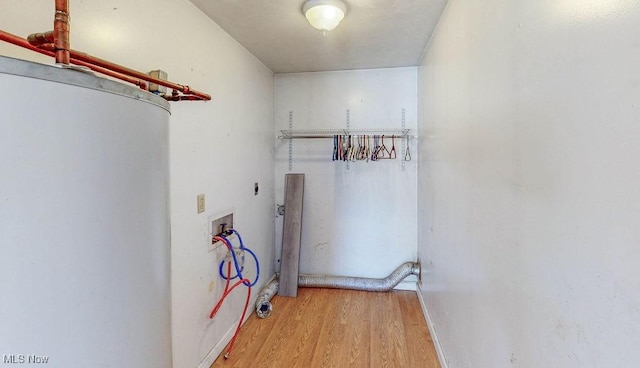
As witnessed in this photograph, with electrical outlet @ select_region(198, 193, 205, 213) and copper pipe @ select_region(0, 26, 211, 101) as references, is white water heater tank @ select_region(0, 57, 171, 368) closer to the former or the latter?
copper pipe @ select_region(0, 26, 211, 101)

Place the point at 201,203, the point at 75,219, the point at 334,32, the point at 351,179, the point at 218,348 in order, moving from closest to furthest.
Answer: the point at 75,219 < the point at 201,203 < the point at 218,348 < the point at 334,32 < the point at 351,179

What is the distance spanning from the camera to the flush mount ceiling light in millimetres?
1783

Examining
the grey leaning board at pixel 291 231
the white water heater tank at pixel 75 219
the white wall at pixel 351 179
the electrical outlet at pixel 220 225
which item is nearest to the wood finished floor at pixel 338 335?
the grey leaning board at pixel 291 231

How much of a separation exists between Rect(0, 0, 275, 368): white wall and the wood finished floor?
0.26 meters

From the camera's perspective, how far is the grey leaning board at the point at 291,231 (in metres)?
3.15

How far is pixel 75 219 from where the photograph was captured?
55 centimetres

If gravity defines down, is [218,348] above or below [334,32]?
below

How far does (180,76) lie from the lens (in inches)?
68.4

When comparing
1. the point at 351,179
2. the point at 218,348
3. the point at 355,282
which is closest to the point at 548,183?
the point at 218,348

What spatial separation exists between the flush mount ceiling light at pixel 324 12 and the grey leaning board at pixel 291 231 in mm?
1707

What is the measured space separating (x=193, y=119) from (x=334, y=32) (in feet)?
4.15

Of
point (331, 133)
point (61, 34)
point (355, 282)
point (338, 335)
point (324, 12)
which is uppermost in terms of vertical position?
point (324, 12)

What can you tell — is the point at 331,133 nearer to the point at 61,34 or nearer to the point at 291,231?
the point at 291,231

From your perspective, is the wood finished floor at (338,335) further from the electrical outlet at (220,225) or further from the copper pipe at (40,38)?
the copper pipe at (40,38)
